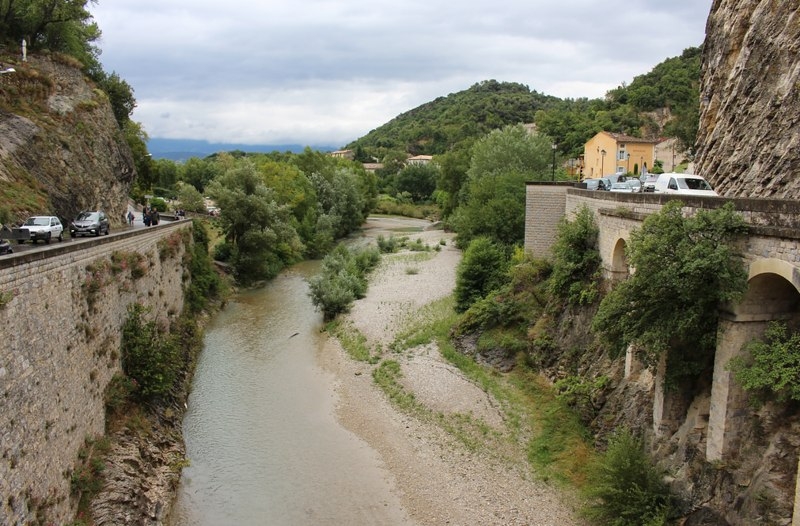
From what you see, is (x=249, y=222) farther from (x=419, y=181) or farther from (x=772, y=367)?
(x=419, y=181)

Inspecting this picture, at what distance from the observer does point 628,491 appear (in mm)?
11656

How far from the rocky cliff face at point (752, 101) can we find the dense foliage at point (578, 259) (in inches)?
247

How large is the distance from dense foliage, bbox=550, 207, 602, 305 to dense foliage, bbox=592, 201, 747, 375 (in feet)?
20.9

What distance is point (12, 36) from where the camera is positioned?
3141 cm

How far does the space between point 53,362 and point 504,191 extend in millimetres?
25526

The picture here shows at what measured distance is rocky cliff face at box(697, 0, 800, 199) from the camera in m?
19.2

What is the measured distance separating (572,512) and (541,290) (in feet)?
33.2

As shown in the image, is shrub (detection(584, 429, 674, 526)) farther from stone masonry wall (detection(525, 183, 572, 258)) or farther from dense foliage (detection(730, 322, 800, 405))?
stone masonry wall (detection(525, 183, 572, 258))

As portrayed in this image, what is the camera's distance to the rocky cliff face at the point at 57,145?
904 inches

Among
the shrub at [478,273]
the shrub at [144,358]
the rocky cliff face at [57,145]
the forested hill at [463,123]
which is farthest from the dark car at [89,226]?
the forested hill at [463,123]

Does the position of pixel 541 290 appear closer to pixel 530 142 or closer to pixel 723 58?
pixel 723 58

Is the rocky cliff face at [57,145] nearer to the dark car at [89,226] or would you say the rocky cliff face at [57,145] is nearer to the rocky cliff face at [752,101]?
the dark car at [89,226]

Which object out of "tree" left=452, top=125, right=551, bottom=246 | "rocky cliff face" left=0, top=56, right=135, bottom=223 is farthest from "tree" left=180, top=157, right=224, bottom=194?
"tree" left=452, top=125, right=551, bottom=246

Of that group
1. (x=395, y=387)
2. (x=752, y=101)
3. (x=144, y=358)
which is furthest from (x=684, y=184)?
(x=144, y=358)
